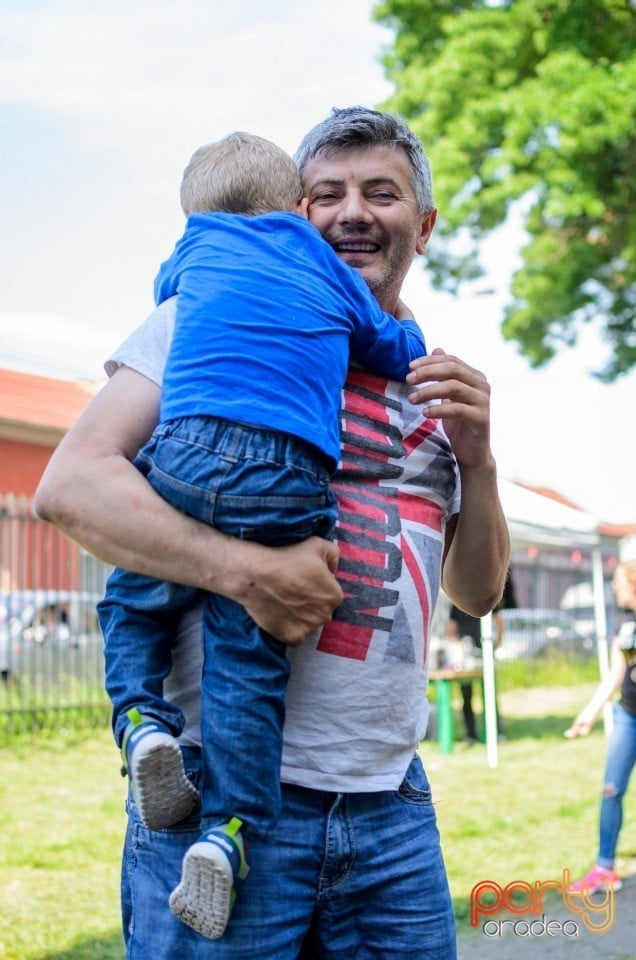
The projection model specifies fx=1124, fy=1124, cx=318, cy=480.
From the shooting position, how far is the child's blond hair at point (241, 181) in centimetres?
197

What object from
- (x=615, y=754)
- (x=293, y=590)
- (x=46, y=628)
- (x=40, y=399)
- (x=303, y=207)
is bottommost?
(x=615, y=754)

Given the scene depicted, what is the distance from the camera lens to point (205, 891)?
1582 millimetres

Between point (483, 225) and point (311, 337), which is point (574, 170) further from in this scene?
point (311, 337)

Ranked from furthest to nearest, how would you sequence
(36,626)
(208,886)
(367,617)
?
1. (36,626)
2. (367,617)
3. (208,886)

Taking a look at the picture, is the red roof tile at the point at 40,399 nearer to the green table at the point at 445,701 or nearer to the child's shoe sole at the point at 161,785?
the green table at the point at 445,701

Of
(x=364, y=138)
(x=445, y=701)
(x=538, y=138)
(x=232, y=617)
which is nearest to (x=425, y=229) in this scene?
(x=364, y=138)

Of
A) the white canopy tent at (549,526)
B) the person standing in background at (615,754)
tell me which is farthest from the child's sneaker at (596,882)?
the white canopy tent at (549,526)

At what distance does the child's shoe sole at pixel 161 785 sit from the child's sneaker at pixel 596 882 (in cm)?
481

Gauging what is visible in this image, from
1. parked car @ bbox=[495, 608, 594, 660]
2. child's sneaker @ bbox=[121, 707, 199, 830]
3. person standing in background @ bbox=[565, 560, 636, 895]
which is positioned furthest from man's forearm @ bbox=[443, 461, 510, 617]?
parked car @ bbox=[495, 608, 594, 660]

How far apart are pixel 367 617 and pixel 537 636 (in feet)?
59.0

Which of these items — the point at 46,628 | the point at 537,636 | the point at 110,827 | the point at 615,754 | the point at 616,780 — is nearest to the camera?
the point at 616,780

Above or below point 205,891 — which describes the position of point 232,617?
above

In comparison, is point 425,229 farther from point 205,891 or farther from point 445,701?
point 445,701

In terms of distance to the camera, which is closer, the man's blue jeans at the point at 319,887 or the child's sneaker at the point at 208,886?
the child's sneaker at the point at 208,886
